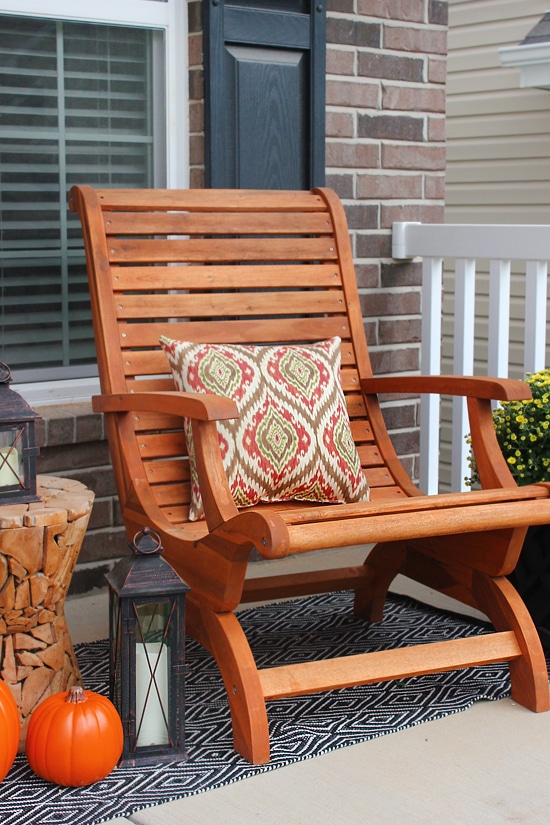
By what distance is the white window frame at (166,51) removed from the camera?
297 cm

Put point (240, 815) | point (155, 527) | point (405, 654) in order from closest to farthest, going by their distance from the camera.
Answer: point (240, 815) < point (405, 654) < point (155, 527)

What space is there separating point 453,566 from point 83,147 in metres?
1.55

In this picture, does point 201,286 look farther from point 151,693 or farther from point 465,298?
point 151,693

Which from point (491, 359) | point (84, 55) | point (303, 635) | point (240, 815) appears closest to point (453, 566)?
point (303, 635)

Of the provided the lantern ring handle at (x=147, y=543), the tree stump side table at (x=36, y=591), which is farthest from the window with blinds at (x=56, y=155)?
the lantern ring handle at (x=147, y=543)

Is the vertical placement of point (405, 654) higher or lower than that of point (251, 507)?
lower

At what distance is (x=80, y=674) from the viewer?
2432 mm

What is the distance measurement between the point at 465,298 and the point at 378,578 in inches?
42.3

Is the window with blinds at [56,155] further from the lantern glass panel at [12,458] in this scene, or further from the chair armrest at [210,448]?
the chair armrest at [210,448]

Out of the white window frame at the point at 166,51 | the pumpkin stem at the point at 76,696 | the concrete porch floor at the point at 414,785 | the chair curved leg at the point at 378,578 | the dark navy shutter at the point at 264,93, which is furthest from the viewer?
the dark navy shutter at the point at 264,93

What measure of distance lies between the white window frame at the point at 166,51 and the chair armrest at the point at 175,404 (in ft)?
1.92

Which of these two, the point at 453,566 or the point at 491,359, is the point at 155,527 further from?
the point at 491,359

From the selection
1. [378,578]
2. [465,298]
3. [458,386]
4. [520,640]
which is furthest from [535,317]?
[520,640]

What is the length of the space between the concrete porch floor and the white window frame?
1.39m
